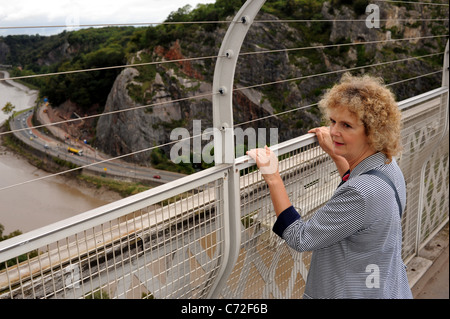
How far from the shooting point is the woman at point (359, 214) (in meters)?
1.20

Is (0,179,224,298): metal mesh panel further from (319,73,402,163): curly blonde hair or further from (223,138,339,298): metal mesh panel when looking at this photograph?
(319,73,402,163): curly blonde hair

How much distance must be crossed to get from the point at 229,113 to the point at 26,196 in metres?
0.72

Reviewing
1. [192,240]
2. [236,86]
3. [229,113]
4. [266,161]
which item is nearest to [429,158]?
[236,86]

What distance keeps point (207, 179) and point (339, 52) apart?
14.3 feet

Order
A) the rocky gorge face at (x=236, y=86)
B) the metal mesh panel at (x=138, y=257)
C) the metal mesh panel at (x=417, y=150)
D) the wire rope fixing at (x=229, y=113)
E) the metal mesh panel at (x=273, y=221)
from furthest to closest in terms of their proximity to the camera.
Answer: the metal mesh panel at (x=417, y=150) → the rocky gorge face at (x=236, y=86) → the metal mesh panel at (x=273, y=221) → the wire rope fixing at (x=229, y=113) → the metal mesh panel at (x=138, y=257)

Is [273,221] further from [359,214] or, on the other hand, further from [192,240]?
[359,214]

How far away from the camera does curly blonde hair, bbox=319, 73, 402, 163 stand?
1296 millimetres

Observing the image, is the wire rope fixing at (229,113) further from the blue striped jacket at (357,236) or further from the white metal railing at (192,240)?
the blue striped jacket at (357,236)

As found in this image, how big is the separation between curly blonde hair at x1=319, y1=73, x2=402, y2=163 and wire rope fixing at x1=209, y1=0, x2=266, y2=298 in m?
0.39

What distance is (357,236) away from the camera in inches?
48.4

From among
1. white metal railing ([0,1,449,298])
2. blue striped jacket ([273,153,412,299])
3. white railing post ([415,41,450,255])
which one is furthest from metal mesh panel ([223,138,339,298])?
white railing post ([415,41,450,255])
